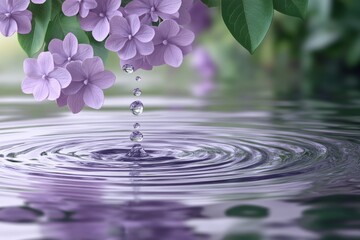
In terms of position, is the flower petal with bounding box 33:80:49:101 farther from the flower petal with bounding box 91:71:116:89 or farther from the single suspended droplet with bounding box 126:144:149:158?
the single suspended droplet with bounding box 126:144:149:158

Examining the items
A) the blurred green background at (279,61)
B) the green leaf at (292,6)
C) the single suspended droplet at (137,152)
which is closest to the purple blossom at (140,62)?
the green leaf at (292,6)

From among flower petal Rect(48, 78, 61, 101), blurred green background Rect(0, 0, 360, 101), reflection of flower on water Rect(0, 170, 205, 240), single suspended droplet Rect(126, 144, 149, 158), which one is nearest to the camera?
reflection of flower on water Rect(0, 170, 205, 240)

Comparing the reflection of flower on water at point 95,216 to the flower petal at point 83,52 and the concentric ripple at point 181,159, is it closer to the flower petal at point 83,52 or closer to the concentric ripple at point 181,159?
the concentric ripple at point 181,159

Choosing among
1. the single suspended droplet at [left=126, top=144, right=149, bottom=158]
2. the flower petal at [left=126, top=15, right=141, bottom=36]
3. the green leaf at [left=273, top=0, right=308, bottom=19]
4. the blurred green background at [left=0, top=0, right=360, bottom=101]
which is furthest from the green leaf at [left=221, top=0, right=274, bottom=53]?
the blurred green background at [left=0, top=0, right=360, bottom=101]

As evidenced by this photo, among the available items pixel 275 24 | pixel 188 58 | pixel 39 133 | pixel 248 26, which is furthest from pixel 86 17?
pixel 188 58

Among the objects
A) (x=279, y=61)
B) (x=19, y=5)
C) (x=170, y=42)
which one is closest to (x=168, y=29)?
(x=170, y=42)

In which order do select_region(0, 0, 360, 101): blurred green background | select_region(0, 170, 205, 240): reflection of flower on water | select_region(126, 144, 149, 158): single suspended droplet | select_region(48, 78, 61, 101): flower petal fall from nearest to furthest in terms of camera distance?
select_region(0, 170, 205, 240): reflection of flower on water, select_region(48, 78, 61, 101): flower petal, select_region(126, 144, 149, 158): single suspended droplet, select_region(0, 0, 360, 101): blurred green background
